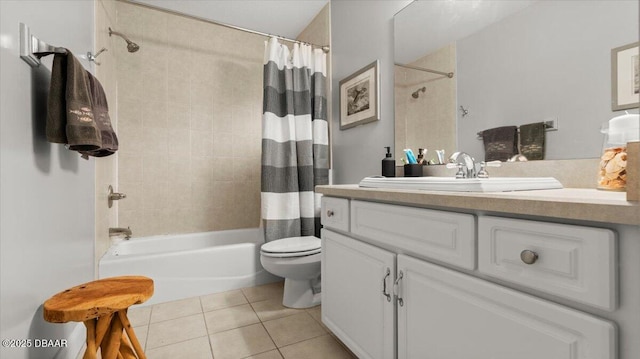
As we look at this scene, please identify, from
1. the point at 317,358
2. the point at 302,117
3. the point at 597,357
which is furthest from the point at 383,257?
the point at 302,117

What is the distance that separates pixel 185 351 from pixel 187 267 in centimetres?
70

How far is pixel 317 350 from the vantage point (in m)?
1.40

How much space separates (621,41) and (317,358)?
1661 mm

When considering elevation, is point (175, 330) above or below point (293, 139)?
below

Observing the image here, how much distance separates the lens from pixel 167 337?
1513mm

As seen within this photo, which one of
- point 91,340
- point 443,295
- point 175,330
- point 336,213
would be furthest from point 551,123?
point 175,330

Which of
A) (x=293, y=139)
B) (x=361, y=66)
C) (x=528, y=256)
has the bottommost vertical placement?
(x=528, y=256)

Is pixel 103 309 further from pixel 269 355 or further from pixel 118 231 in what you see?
pixel 118 231

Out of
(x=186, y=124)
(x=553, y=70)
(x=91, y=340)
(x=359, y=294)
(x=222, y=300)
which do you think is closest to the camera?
(x=91, y=340)

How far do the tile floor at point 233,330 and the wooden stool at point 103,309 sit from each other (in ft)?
1.45

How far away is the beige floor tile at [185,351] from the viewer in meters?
1.35

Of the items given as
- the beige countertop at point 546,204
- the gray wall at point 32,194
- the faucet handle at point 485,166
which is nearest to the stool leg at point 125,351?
the gray wall at point 32,194

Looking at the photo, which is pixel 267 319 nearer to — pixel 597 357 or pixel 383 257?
pixel 383 257

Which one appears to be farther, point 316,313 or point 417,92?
point 316,313
